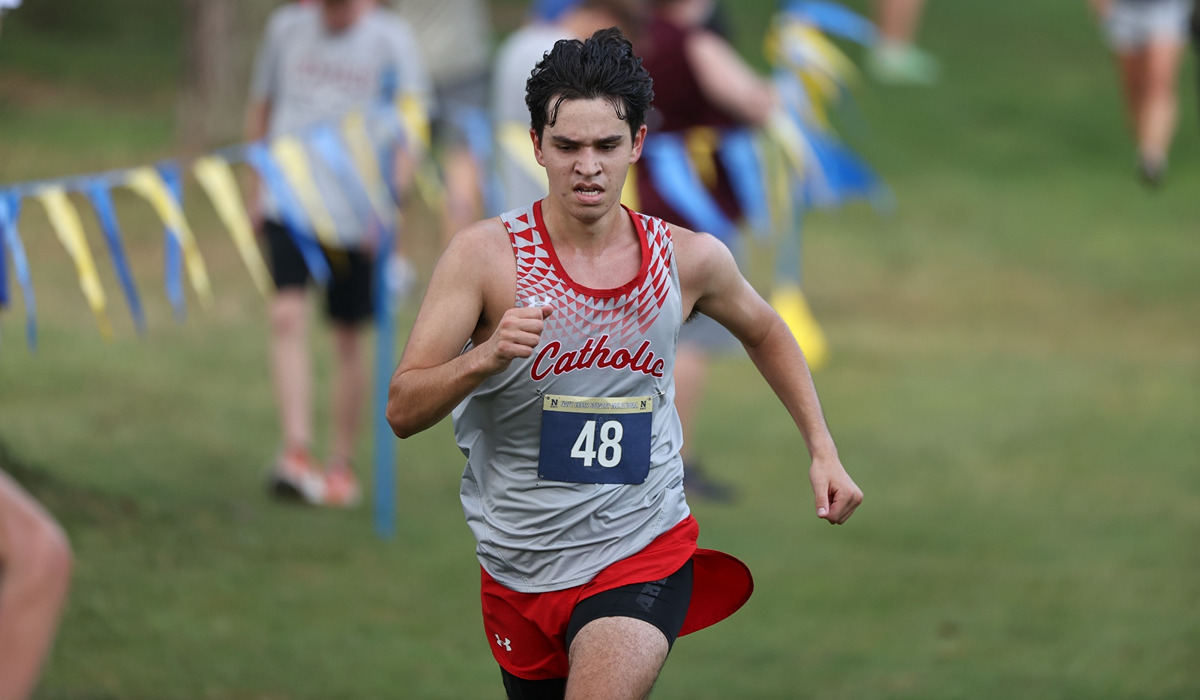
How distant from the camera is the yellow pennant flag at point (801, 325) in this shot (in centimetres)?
1076

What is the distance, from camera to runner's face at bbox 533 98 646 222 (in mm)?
3428

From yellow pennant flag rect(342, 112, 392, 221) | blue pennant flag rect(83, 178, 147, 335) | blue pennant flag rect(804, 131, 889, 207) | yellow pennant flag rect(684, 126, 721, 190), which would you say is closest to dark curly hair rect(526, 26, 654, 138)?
blue pennant flag rect(83, 178, 147, 335)

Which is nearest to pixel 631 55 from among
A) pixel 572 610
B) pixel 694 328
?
pixel 572 610

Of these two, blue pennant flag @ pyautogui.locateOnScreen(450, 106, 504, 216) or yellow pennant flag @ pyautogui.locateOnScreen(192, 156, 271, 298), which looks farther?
blue pennant flag @ pyautogui.locateOnScreen(450, 106, 504, 216)

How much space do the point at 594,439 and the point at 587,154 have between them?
617 millimetres

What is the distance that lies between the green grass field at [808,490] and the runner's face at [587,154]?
2557 mm

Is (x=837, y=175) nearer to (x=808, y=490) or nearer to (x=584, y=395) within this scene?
(x=808, y=490)

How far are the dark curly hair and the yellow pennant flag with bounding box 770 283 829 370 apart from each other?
7.13 m

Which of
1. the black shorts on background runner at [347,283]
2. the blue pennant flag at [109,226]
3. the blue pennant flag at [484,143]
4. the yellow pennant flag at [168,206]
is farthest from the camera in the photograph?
the black shorts on background runner at [347,283]

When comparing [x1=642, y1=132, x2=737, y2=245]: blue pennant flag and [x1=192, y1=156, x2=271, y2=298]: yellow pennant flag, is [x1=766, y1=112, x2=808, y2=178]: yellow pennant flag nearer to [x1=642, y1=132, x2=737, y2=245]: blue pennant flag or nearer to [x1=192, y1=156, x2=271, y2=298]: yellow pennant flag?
[x1=642, y1=132, x2=737, y2=245]: blue pennant flag

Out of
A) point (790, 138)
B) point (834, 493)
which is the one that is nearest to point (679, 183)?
point (790, 138)

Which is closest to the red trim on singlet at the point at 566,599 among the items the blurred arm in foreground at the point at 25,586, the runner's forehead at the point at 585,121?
the runner's forehead at the point at 585,121

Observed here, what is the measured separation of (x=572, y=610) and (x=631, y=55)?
3.93 feet

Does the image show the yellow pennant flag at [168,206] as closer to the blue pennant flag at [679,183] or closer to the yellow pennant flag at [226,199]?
the yellow pennant flag at [226,199]
